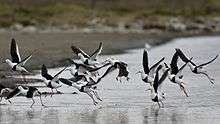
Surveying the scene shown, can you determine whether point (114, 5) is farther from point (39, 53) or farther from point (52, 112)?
point (52, 112)

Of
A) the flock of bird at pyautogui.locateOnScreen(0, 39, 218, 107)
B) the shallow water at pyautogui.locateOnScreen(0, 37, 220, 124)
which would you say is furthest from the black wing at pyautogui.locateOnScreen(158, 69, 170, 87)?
the shallow water at pyautogui.locateOnScreen(0, 37, 220, 124)

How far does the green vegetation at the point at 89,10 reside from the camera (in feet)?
213

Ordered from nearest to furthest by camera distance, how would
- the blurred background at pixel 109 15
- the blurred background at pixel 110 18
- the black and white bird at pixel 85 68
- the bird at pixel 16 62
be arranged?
1. the black and white bird at pixel 85 68
2. the bird at pixel 16 62
3. the blurred background at pixel 110 18
4. the blurred background at pixel 109 15

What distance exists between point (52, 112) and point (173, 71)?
379 centimetres

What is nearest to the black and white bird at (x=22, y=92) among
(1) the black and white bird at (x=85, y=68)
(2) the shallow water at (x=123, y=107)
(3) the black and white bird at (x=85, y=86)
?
(2) the shallow water at (x=123, y=107)

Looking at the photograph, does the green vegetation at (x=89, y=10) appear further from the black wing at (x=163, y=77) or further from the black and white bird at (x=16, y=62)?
the black wing at (x=163, y=77)

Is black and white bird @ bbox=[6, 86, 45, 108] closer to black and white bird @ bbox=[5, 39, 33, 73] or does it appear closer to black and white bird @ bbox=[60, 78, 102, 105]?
black and white bird @ bbox=[60, 78, 102, 105]

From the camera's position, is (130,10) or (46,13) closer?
(46,13)

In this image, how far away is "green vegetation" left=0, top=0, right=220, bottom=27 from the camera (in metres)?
64.9

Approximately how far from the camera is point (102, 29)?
60062mm

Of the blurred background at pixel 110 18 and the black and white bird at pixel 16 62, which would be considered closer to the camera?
the black and white bird at pixel 16 62

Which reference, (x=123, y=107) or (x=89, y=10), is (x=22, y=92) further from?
(x=89, y=10)

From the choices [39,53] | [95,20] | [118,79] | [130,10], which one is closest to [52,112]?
[118,79]

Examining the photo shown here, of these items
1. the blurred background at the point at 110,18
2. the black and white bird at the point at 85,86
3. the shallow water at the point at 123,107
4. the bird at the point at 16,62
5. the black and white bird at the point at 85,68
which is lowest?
the shallow water at the point at 123,107
